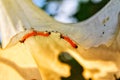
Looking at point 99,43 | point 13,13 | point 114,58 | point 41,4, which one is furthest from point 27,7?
point 114,58

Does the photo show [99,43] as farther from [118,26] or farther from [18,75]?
[18,75]

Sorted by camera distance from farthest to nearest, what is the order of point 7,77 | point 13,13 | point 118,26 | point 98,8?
point 98,8
point 118,26
point 13,13
point 7,77

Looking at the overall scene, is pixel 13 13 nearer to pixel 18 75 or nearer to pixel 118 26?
pixel 18 75

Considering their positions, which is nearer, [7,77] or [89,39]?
[7,77]

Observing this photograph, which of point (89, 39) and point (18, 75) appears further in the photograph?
point (89, 39)

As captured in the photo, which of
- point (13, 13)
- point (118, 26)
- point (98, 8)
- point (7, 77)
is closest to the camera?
point (7, 77)

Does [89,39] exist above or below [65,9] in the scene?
below

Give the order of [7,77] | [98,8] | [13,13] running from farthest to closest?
[98,8]
[13,13]
[7,77]

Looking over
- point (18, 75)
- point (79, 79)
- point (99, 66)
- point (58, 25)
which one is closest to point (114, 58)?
point (99, 66)

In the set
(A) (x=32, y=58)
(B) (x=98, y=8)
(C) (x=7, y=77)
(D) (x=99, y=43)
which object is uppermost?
(B) (x=98, y=8)
